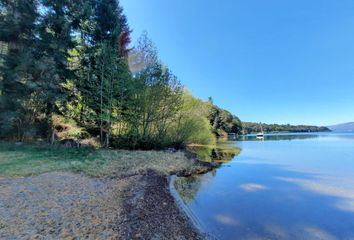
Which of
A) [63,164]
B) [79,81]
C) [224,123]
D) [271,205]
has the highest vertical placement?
[224,123]

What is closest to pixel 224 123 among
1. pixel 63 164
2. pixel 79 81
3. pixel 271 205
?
pixel 79 81

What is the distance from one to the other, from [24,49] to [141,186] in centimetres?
1049

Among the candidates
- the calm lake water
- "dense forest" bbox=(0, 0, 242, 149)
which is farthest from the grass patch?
"dense forest" bbox=(0, 0, 242, 149)

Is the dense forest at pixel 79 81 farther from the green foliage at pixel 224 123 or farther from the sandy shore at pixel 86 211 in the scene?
the green foliage at pixel 224 123

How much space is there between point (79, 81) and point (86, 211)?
10.6m

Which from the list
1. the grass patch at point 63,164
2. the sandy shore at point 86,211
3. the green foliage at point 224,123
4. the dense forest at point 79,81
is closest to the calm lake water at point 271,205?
the sandy shore at point 86,211

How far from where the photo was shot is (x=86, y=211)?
3.87m

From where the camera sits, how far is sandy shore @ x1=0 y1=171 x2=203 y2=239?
3141 mm

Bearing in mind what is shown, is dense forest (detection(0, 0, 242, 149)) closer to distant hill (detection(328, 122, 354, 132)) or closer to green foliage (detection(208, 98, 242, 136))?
green foliage (detection(208, 98, 242, 136))

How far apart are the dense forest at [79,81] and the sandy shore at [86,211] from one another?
7.36 m

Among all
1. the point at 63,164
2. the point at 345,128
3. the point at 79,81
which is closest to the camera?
the point at 63,164

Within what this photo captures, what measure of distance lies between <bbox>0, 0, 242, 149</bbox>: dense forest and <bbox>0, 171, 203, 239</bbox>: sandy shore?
7363 mm

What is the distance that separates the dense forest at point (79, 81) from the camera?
1126cm

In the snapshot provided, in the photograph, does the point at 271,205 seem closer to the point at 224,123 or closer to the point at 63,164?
the point at 63,164
